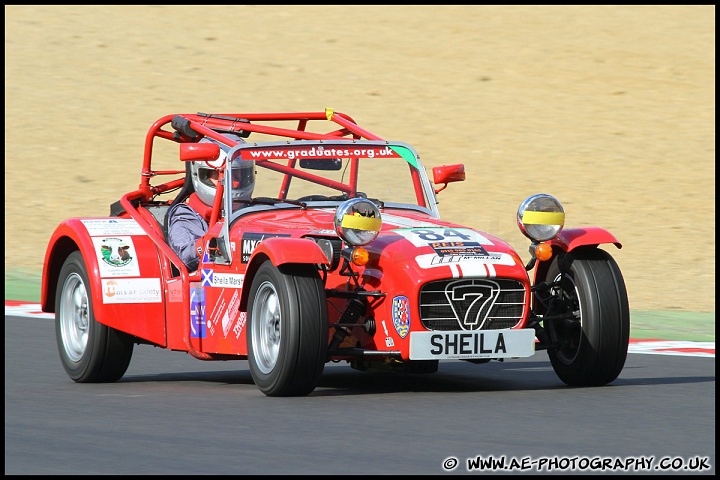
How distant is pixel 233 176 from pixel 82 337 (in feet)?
5.44

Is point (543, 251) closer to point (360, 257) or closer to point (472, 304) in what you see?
point (472, 304)

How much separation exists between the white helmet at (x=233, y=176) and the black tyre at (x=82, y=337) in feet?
3.22

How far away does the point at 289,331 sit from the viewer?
28.8 ft

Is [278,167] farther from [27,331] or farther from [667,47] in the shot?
[667,47]

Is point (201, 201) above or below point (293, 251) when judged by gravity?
above

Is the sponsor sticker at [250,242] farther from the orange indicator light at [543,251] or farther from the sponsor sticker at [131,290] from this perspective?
the orange indicator light at [543,251]

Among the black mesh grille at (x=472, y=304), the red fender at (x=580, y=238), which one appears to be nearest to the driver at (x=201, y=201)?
the black mesh grille at (x=472, y=304)

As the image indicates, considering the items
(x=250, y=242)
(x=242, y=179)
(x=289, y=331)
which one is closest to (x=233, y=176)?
(x=242, y=179)

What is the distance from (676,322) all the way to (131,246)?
19.3 feet

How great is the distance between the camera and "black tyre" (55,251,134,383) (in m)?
10.5

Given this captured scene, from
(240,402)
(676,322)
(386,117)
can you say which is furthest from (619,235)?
(240,402)

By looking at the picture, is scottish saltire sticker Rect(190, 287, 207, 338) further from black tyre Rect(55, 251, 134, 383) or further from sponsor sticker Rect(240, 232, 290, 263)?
black tyre Rect(55, 251, 134, 383)

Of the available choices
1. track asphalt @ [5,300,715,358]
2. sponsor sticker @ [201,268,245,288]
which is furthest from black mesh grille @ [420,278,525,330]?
track asphalt @ [5,300,715,358]

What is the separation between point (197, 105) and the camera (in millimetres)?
27625
